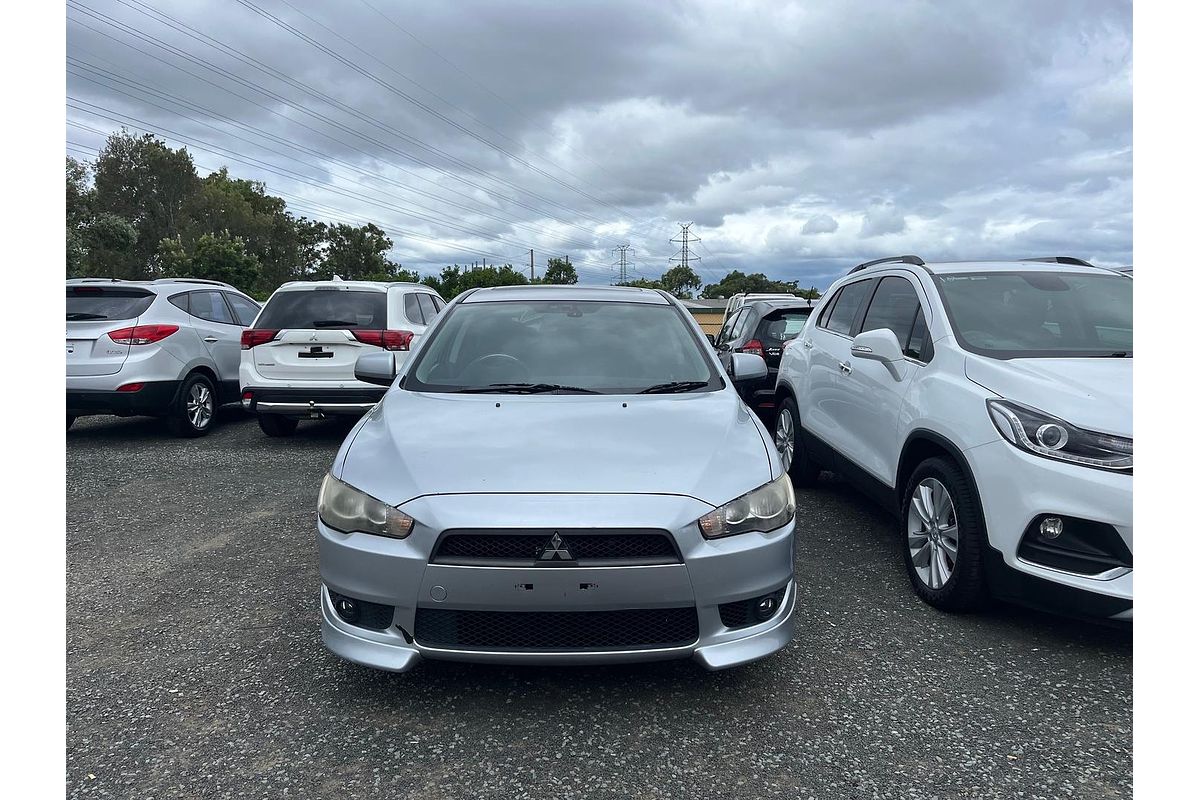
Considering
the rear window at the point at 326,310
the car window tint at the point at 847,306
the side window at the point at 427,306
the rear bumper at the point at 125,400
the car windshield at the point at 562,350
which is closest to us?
the car windshield at the point at 562,350

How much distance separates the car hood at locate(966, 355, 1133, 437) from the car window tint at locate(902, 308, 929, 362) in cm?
44

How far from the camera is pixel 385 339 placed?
25.4 ft

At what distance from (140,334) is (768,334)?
21.7 ft

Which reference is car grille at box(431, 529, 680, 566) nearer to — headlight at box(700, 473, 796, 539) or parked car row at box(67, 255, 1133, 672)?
parked car row at box(67, 255, 1133, 672)

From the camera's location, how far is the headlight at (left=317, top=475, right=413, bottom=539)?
268cm

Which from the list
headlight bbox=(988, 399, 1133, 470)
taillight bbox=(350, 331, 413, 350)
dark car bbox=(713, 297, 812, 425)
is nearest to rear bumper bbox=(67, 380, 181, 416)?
taillight bbox=(350, 331, 413, 350)

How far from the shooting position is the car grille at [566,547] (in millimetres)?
2584

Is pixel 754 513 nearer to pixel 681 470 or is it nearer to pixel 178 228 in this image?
pixel 681 470

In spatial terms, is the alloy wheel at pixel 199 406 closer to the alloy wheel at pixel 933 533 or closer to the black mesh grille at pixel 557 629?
the black mesh grille at pixel 557 629

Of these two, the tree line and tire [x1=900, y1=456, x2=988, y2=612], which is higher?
the tree line

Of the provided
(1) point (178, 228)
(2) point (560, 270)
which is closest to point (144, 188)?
(1) point (178, 228)

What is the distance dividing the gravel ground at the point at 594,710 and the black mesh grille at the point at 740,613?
1.18ft

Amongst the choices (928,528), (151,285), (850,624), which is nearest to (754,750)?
(850,624)

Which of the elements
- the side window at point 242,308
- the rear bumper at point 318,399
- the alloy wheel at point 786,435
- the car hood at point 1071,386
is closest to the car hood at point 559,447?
the car hood at point 1071,386
